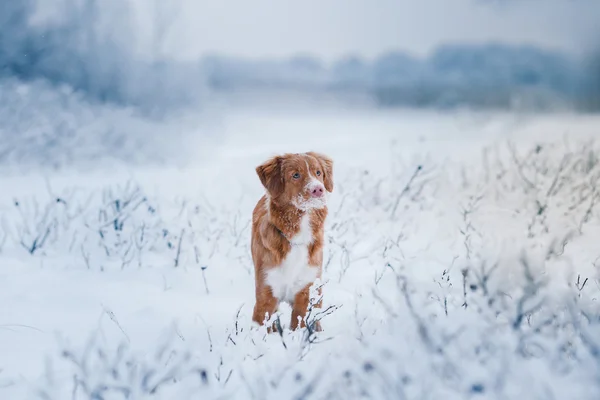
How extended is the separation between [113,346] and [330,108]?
2829mm

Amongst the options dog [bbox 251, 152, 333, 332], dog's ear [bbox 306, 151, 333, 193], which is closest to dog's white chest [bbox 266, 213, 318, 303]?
dog [bbox 251, 152, 333, 332]

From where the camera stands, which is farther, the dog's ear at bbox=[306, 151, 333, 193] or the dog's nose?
the dog's ear at bbox=[306, 151, 333, 193]

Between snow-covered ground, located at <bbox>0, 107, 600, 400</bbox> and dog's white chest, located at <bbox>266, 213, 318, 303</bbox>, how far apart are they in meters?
0.32

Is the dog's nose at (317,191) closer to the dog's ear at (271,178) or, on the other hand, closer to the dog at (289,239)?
the dog at (289,239)

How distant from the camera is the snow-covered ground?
2.33 metres

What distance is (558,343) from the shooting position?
2344 mm

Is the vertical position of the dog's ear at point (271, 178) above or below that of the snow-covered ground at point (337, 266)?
above

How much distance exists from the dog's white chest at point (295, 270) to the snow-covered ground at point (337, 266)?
1.06 ft

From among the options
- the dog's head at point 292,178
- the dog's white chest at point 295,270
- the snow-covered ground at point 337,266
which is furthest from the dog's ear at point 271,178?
the snow-covered ground at point 337,266

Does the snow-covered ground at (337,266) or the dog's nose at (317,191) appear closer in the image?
the snow-covered ground at (337,266)

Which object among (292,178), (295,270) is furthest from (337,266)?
(292,178)

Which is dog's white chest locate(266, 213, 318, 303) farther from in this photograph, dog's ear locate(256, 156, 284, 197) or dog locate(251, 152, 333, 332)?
dog's ear locate(256, 156, 284, 197)

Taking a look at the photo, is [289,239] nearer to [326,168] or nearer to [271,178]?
[271,178]

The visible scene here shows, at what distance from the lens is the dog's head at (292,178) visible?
2986mm
